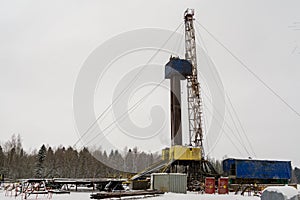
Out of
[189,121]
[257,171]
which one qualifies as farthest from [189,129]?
[257,171]

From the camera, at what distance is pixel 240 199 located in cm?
1958

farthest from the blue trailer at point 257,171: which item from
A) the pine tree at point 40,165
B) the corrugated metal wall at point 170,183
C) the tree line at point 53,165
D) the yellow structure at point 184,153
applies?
the pine tree at point 40,165

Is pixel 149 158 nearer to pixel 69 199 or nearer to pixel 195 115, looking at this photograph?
pixel 195 115

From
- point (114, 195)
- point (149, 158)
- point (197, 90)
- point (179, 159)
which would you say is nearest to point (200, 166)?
point (179, 159)

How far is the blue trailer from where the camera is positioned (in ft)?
120

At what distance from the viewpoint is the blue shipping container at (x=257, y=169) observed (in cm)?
3666

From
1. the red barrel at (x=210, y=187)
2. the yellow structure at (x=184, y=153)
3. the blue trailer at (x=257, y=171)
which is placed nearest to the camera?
the red barrel at (x=210, y=187)

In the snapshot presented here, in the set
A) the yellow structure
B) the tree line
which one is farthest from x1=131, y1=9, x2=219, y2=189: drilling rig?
the tree line

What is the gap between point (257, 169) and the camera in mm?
37188

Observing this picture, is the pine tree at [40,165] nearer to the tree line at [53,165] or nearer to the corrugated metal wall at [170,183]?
the tree line at [53,165]

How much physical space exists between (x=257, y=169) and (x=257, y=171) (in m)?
0.22

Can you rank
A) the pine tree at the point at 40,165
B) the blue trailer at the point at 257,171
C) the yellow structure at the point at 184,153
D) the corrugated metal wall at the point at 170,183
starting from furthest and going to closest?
the pine tree at the point at 40,165
the blue trailer at the point at 257,171
the yellow structure at the point at 184,153
the corrugated metal wall at the point at 170,183

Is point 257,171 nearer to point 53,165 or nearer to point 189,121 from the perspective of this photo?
point 189,121

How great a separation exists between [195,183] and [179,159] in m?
3.72
